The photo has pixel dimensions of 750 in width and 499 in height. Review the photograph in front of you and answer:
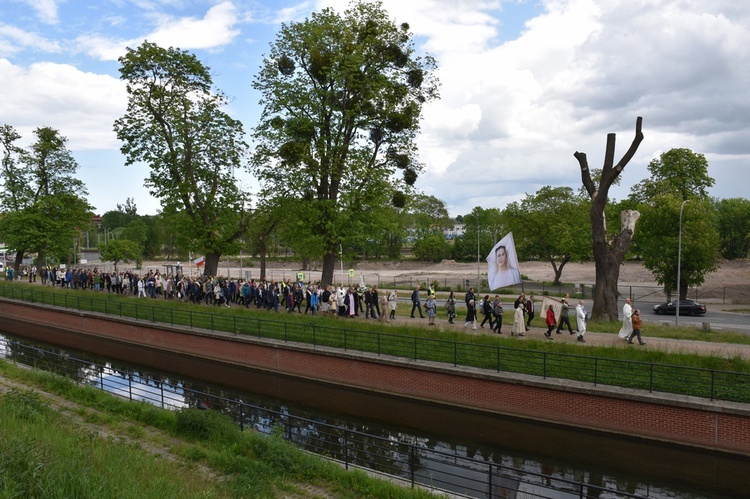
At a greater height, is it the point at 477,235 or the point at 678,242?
the point at 477,235

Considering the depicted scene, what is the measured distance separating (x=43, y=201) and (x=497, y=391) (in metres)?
45.0

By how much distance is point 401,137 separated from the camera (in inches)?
1248

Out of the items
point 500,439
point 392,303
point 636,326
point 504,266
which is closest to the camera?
point 500,439

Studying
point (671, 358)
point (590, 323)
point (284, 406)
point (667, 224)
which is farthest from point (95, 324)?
point (667, 224)

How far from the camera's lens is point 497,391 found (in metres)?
17.3

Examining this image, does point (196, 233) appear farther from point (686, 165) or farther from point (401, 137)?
point (686, 165)

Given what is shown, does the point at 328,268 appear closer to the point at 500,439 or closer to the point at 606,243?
the point at 606,243

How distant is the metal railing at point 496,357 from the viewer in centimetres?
1525

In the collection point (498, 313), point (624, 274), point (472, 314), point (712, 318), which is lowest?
point (712, 318)

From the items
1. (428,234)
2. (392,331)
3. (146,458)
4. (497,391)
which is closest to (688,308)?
(392,331)

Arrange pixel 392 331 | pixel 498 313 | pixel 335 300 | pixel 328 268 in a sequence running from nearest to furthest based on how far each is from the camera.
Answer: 1. pixel 498 313
2. pixel 392 331
3. pixel 335 300
4. pixel 328 268

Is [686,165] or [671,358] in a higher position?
[686,165]

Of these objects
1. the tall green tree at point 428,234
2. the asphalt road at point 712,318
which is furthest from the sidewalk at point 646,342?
the tall green tree at point 428,234

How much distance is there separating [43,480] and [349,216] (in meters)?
22.8
